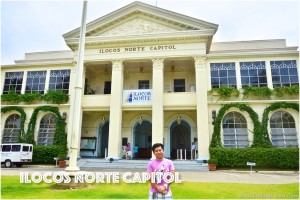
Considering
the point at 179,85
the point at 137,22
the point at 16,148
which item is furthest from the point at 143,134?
the point at 16,148

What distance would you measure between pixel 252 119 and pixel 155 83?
711cm

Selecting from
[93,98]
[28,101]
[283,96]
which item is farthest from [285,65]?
[28,101]

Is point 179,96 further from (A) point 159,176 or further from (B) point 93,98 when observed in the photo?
(A) point 159,176

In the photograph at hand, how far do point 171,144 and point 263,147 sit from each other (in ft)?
22.7

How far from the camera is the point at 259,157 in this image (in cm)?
1614

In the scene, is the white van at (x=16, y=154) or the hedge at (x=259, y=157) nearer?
the hedge at (x=259, y=157)

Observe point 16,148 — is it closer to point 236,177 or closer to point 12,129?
point 12,129

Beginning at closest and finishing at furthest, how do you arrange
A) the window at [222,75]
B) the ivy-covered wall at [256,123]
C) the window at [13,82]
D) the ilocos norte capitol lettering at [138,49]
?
the ivy-covered wall at [256,123] → the window at [222,75] → the ilocos norte capitol lettering at [138,49] → the window at [13,82]

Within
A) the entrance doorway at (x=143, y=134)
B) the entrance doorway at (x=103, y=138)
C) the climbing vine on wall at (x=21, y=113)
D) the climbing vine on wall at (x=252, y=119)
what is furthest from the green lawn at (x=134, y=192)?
the entrance doorway at (x=103, y=138)

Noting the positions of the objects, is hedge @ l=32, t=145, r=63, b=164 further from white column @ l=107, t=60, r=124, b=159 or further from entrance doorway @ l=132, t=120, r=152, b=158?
entrance doorway @ l=132, t=120, r=152, b=158

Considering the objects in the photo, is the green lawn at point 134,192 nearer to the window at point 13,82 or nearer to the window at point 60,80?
the window at point 60,80

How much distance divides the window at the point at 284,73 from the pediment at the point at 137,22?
6.32 meters

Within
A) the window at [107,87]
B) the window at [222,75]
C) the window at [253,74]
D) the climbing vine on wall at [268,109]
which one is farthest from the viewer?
the window at [107,87]

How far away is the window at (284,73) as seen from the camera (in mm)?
17641
